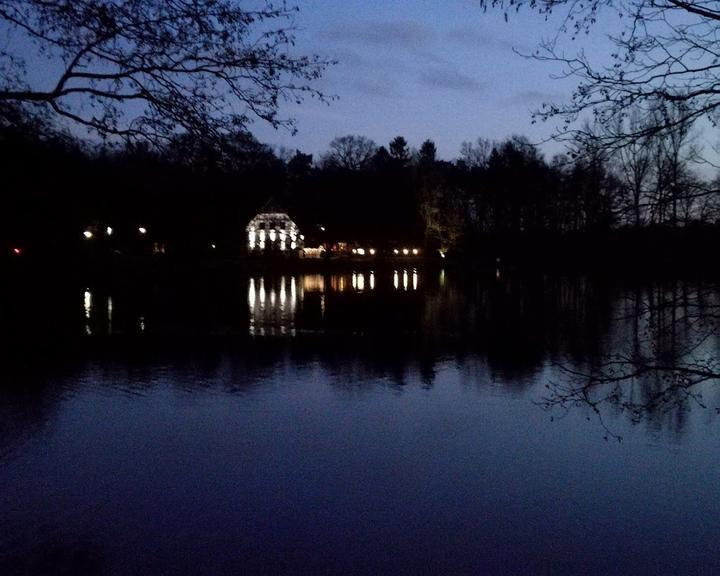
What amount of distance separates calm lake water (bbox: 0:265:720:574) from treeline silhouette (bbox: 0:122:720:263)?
0.83 meters

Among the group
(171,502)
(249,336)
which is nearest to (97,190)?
(249,336)

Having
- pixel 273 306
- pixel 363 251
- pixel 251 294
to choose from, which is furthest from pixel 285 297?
pixel 363 251

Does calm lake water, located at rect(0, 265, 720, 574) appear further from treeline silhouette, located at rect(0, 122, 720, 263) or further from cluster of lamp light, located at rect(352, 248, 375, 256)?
cluster of lamp light, located at rect(352, 248, 375, 256)

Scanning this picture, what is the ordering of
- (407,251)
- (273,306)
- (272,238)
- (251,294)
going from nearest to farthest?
(273,306) → (251,294) → (272,238) → (407,251)

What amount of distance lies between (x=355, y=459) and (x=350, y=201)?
3181 inches

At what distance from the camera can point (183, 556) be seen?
6391mm

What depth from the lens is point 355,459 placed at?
9.23 meters

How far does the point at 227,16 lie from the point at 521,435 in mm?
6118

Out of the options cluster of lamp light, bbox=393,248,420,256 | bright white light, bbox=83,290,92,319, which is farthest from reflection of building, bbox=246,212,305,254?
bright white light, bbox=83,290,92,319

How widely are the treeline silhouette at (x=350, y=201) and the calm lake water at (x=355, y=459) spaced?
2.72 ft

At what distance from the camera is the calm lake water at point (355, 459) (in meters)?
6.59

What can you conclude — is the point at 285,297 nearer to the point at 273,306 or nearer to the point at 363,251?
the point at 273,306

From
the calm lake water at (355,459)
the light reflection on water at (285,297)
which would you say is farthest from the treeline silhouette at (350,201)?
the light reflection on water at (285,297)

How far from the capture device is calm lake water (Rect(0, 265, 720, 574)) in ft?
21.6
